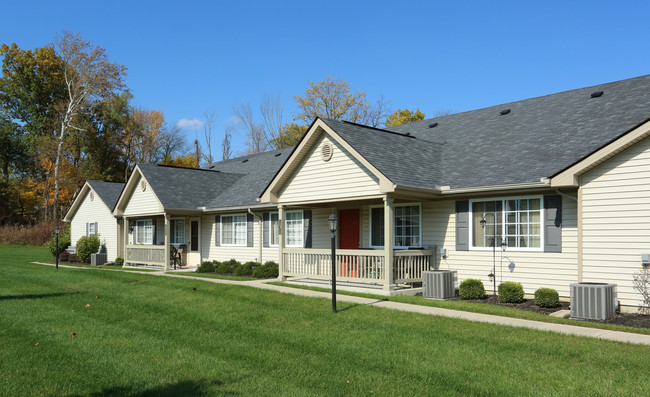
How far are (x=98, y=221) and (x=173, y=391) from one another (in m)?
26.3

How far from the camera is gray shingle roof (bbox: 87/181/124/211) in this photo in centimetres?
2841

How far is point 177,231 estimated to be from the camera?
82.0 feet

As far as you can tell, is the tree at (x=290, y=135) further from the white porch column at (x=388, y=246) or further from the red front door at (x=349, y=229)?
the white porch column at (x=388, y=246)

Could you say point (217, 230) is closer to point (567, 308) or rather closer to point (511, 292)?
point (511, 292)

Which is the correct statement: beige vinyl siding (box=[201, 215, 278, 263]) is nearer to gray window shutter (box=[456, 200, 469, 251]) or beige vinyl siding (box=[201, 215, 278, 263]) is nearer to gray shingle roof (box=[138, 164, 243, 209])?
gray shingle roof (box=[138, 164, 243, 209])

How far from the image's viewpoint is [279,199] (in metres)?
17.0

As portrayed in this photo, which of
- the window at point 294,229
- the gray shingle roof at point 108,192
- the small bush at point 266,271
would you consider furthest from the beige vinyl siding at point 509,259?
the gray shingle roof at point 108,192

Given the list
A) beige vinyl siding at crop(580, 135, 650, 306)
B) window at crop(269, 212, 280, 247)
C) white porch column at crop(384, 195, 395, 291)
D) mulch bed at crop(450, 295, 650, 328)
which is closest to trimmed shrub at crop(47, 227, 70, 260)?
window at crop(269, 212, 280, 247)

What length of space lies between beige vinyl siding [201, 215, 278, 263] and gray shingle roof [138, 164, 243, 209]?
113cm

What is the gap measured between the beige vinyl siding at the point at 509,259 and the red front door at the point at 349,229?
9.32 ft

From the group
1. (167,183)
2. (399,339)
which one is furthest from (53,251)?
(399,339)

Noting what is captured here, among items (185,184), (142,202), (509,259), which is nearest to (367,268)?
(509,259)

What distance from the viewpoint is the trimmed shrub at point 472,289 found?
12562 mm

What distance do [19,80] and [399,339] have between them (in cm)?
5498
